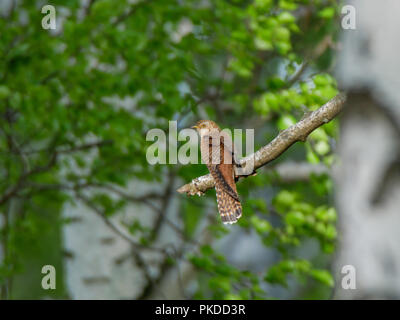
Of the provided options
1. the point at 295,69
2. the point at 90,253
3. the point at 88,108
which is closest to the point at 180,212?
the point at 90,253

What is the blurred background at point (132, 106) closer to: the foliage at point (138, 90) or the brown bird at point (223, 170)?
the foliage at point (138, 90)

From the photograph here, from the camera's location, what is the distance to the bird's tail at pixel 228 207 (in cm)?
332

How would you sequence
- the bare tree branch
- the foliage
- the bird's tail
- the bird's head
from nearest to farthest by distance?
1. the bare tree branch
2. the bird's tail
3. the bird's head
4. the foliage

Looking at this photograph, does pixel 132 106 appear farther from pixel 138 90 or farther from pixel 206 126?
pixel 206 126

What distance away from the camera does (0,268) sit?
556 centimetres

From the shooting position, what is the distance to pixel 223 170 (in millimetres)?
3164

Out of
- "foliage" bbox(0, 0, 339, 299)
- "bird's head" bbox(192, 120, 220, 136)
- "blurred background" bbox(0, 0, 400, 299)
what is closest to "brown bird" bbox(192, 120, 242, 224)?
"bird's head" bbox(192, 120, 220, 136)

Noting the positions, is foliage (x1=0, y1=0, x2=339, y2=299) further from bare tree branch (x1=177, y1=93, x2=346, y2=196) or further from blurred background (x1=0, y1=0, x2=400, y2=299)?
bare tree branch (x1=177, y1=93, x2=346, y2=196)

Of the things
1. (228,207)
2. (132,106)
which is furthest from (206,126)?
(132,106)

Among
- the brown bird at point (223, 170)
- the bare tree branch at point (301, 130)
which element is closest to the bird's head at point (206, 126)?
the brown bird at point (223, 170)

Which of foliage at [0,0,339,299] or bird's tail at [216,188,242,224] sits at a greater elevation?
foliage at [0,0,339,299]

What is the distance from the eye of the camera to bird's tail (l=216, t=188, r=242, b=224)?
10.9 ft

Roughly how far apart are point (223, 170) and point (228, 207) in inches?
12.2

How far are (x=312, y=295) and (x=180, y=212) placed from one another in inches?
294
